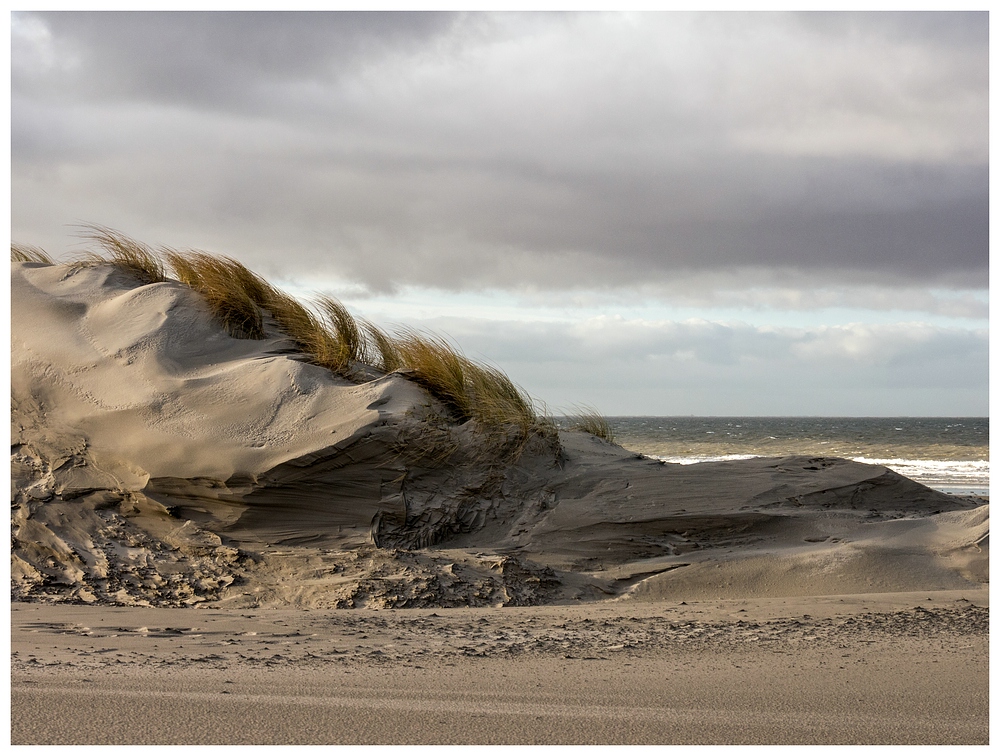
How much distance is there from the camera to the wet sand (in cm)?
285

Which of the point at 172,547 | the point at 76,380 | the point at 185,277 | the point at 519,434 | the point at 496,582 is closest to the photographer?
the point at 496,582

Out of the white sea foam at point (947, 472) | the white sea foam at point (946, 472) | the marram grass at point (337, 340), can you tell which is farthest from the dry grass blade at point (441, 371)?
the white sea foam at point (946, 472)

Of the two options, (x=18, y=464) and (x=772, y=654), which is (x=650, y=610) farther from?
(x=18, y=464)

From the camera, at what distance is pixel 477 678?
342 centimetres

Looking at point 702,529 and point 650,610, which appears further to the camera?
point 702,529

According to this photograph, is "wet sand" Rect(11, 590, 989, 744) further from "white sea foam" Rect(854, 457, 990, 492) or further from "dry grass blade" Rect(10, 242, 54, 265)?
"white sea foam" Rect(854, 457, 990, 492)

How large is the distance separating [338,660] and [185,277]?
5.53m

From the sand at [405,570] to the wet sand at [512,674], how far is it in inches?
0.7

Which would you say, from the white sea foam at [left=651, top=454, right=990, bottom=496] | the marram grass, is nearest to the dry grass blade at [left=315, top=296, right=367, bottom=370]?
the marram grass

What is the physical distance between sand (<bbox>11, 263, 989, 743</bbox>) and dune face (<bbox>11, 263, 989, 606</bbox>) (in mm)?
22

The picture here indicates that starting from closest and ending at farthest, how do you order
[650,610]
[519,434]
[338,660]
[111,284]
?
1. [338,660]
2. [650,610]
3. [519,434]
4. [111,284]

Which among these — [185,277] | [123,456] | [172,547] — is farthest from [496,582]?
[185,277]

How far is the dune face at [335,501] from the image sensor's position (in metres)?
5.47

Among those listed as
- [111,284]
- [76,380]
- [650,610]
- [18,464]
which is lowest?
[650,610]
